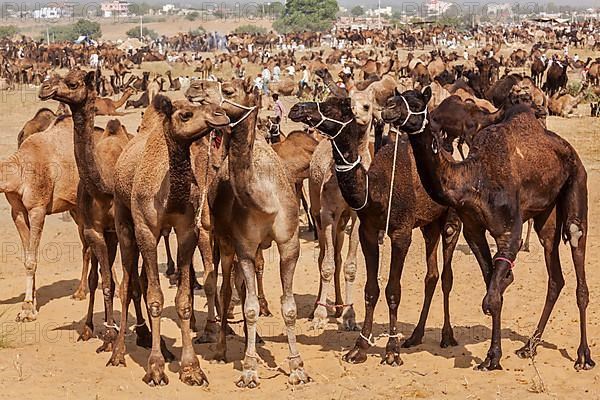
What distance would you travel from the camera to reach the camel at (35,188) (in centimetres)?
1068

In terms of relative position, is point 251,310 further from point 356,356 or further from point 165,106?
point 165,106

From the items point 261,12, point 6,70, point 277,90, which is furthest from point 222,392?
point 261,12

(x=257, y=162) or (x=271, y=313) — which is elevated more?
(x=257, y=162)

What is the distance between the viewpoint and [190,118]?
7.30m

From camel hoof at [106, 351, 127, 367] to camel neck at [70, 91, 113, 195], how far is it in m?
1.49

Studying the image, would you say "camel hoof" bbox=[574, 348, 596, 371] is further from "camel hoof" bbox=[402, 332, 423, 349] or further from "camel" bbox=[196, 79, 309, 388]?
"camel" bbox=[196, 79, 309, 388]

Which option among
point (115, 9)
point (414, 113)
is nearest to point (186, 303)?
point (414, 113)

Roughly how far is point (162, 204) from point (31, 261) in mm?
3596

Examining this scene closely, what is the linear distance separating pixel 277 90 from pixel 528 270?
28390mm

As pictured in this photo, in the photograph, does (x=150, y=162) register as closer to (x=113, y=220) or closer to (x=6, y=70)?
(x=113, y=220)

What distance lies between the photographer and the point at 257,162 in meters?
7.79

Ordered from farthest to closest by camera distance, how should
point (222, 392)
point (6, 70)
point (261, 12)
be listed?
point (261, 12) → point (6, 70) → point (222, 392)

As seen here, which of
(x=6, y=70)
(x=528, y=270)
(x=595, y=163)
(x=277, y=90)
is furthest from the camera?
(x=6, y=70)

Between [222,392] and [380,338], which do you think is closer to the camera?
[222,392]
